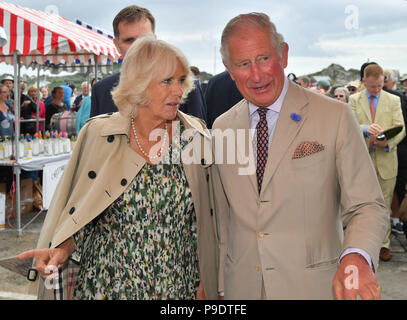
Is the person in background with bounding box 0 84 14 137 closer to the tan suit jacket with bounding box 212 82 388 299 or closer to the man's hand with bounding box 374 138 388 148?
the man's hand with bounding box 374 138 388 148

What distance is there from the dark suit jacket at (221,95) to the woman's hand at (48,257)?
216 centimetres

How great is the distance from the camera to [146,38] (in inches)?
85.6

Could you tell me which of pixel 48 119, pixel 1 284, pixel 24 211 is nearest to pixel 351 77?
pixel 48 119

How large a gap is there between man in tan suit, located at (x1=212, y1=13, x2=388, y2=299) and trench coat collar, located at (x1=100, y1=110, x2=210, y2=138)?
291mm

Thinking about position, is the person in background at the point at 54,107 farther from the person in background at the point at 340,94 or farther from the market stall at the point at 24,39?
the person in background at the point at 340,94

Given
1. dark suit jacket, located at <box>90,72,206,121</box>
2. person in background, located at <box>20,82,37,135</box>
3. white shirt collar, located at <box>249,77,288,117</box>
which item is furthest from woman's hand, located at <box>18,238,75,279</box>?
person in background, located at <box>20,82,37,135</box>

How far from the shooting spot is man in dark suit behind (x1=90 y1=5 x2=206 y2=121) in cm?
295

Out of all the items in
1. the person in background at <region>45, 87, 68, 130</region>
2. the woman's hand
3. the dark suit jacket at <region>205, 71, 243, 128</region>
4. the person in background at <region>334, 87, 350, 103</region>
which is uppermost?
the person in background at <region>45, 87, 68, 130</region>

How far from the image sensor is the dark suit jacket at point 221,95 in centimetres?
379

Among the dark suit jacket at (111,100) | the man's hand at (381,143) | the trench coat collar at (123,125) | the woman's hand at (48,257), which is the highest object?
the dark suit jacket at (111,100)

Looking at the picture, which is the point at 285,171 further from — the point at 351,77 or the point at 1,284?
the point at 351,77

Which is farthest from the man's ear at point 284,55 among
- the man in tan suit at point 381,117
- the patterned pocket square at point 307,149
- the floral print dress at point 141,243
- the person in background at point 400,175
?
the person in background at point 400,175
